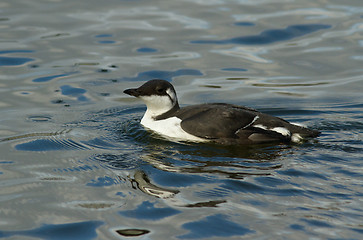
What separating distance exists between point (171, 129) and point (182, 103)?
194 centimetres

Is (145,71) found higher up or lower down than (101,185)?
higher up

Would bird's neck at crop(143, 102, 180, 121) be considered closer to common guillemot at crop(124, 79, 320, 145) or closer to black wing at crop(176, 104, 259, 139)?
common guillemot at crop(124, 79, 320, 145)

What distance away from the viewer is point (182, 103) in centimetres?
954

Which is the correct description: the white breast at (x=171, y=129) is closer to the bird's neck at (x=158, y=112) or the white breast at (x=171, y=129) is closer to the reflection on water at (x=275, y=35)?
the bird's neck at (x=158, y=112)

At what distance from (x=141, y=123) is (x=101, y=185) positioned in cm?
212

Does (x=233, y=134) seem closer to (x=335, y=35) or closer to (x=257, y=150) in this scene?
(x=257, y=150)

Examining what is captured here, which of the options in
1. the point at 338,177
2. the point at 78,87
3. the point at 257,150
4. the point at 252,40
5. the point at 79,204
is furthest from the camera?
the point at 252,40

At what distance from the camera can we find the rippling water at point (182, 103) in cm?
545

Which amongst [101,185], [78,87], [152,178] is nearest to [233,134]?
[152,178]

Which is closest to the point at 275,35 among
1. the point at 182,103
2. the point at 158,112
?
the point at 182,103

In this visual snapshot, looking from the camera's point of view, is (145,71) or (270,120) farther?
(145,71)

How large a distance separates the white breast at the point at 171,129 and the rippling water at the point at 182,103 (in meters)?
0.12

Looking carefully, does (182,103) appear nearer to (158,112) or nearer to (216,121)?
(158,112)

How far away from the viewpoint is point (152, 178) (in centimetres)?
642
